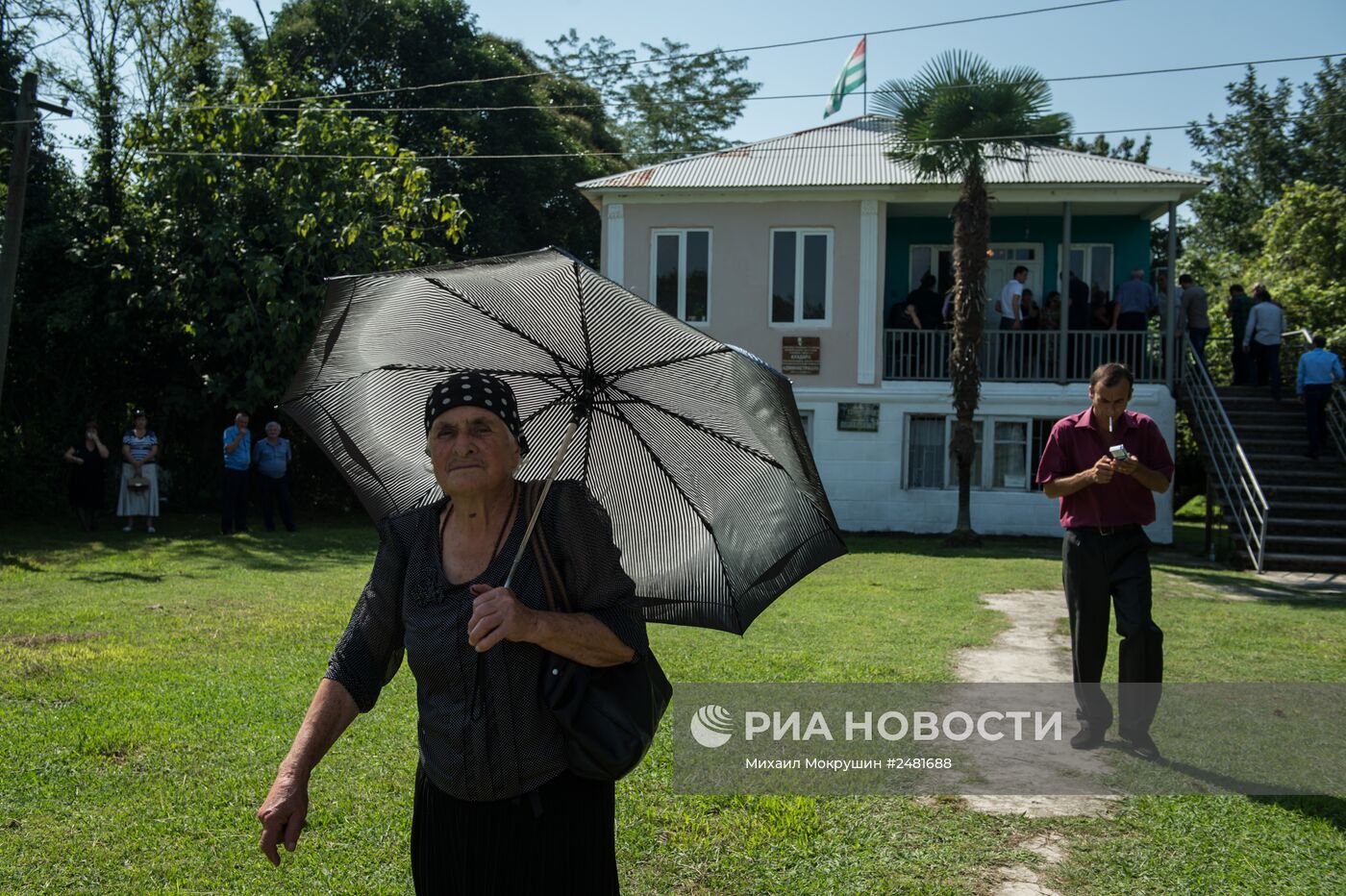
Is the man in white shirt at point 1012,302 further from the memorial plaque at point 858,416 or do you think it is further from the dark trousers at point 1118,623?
the dark trousers at point 1118,623

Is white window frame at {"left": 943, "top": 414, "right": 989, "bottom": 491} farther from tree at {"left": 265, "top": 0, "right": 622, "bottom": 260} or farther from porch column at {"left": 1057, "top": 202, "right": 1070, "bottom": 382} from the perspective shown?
tree at {"left": 265, "top": 0, "right": 622, "bottom": 260}

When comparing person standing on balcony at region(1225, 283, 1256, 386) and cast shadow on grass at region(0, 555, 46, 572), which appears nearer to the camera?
cast shadow on grass at region(0, 555, 46, 572)

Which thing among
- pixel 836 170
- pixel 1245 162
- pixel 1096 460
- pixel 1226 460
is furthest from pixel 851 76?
pixel 1245 162

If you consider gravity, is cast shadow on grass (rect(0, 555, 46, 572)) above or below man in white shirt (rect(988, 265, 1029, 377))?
below

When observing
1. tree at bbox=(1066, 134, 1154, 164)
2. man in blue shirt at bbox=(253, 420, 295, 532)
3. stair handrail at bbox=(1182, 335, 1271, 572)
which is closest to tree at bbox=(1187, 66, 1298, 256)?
tree at bbox=(1066, 134, 1154, 164)

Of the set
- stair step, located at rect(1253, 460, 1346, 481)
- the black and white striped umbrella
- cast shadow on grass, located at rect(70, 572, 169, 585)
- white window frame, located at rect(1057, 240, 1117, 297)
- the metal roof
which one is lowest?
cast shadow on grass, located at rect(70, 572, 169, 585)

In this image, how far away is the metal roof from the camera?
23.1 meters

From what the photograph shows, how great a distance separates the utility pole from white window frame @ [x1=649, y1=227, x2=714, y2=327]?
1139cm

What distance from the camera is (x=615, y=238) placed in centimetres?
2500

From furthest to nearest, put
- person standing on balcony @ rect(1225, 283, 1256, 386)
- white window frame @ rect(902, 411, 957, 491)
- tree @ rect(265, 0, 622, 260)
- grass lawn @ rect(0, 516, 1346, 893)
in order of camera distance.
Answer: tree @ rect(265, 0, 622, 260)
white window frame @ rect(902, 411, 957, 491)
person standing on balcony @ rect(1225, 283, 1256, 386)
grass lawn @ rect(0, 516, 1346, 893)

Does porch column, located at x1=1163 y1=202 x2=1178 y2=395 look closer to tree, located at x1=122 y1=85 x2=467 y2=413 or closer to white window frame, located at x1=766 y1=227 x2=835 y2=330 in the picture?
white window frame, located at x1=766 y1=227 x2=835 y2=330

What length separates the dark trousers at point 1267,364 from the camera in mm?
22375

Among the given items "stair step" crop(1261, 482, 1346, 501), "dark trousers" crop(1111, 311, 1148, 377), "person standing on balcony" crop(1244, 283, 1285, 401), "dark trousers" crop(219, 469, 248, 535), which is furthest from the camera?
"dark trousers" crop(1111, 311, 1148, 377)

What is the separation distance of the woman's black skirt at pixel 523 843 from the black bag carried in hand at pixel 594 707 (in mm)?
116
